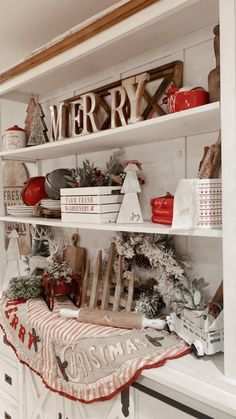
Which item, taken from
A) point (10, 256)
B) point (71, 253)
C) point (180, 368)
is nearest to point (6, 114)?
point (10, 256)

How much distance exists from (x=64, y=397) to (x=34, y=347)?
225mm

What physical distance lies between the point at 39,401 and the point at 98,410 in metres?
0.39

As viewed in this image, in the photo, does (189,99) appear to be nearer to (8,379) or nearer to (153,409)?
(153,409)

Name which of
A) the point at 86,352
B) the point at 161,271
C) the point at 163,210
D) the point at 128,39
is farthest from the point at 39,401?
the point at 128,39

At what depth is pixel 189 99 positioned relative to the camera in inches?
43.3

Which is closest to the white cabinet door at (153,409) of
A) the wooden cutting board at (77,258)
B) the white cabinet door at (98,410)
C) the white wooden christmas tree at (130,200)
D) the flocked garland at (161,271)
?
the white cabinet door at (98,410)

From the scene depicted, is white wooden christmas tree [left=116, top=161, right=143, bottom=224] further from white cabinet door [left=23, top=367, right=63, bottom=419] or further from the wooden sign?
white cabinet door [left=23, top=367, right=63, bottom=419]

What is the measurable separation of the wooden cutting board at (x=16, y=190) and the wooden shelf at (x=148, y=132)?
490 millimetres

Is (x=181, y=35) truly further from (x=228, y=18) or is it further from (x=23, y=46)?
(x=23, y=46)

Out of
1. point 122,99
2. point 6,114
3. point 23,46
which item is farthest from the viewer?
point 6,114

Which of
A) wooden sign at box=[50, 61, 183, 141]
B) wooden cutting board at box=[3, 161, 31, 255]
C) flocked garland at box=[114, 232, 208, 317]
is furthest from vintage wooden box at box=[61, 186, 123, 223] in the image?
wooden cutting board at box=[3, 161, 31, 255]

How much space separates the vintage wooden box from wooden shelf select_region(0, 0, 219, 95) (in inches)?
20.2

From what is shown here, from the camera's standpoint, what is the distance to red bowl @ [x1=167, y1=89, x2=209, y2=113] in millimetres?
1097

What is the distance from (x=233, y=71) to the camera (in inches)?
35.7
